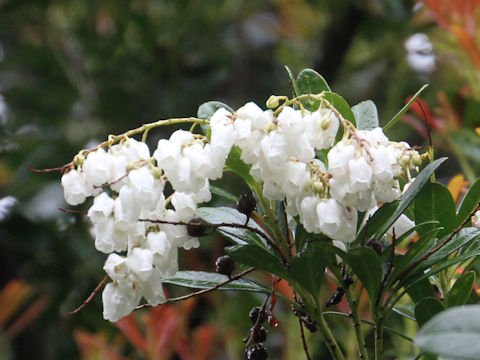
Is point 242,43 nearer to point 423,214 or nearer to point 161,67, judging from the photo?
point 161,67

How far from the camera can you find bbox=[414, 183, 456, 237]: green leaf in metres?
0.48

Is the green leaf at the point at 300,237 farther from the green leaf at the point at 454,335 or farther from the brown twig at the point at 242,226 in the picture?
the green leaf at the point at 454,335

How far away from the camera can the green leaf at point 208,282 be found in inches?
20.0

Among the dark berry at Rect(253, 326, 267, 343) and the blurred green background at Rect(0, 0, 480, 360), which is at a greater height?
the blurred green background at Rect(0, 0, 480, 360)

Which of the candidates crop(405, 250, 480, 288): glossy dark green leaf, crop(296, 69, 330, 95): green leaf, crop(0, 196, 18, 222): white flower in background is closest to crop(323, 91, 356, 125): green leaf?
crop(296, 69, 330, 95): green leaf

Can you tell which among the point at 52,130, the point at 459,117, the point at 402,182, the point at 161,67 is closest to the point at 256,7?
the point at 161,67

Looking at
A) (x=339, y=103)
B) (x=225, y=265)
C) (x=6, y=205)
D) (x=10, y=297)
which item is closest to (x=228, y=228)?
(x=225, y=265)

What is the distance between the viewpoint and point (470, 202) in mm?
494

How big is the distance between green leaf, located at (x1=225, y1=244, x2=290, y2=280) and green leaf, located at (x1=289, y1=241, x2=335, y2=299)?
0.01 meters

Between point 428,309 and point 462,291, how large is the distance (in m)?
0.05

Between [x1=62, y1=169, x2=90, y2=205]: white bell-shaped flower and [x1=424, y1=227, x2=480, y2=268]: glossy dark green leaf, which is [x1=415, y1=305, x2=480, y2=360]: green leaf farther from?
[x1=62, y1=169, x2=90, y2=205]: white bell-shaped flower

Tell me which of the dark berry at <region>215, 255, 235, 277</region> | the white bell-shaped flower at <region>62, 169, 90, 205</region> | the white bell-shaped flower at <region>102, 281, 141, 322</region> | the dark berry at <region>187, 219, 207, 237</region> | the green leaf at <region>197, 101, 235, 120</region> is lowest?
the white bell-shaped flower at <region>102, 281, 141, 322</region>

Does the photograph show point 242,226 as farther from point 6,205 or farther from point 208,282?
point 6,205

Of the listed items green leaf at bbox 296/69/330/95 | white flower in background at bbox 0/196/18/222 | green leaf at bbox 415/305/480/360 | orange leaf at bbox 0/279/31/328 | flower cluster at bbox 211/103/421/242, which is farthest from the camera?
white flower in background at bbox 0/196/18/222
